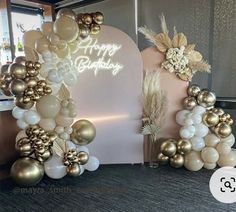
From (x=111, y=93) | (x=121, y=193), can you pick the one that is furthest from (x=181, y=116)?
(x=121, y=193)

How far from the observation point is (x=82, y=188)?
8.34 feet

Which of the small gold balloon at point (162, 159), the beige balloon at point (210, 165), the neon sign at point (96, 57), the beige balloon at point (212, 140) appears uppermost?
the neon sign at point (96, 57)

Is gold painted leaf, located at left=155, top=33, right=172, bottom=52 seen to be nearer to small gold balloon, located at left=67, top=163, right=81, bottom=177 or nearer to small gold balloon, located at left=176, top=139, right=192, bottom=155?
small gold balloon, located at left=176, top=139, right=192, bottom=155

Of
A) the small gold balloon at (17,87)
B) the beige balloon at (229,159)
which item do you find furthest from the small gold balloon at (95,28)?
the beige balloon at (229,159)

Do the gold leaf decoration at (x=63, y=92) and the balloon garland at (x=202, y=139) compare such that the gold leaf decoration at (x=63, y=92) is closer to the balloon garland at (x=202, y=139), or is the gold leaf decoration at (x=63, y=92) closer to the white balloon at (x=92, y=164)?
the white balloon at (x=92, y=164)

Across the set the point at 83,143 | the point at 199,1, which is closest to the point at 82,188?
the point at 83,143

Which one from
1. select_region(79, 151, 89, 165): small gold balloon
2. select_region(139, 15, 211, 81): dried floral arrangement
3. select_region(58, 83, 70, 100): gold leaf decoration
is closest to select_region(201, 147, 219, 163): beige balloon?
select_region(139, 15, 211, 81): dried floral arrangement

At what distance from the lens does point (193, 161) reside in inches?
112

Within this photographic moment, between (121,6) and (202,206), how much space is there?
357 centimetres

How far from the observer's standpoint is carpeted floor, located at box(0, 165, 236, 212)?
217 centimetres

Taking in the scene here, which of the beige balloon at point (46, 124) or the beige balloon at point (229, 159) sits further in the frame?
the beige balloon at point (229, 159)

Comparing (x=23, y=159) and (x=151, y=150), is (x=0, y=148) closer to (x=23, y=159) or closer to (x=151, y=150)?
(x=23, y=159)

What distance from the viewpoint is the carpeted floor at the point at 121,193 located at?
2.17 meters

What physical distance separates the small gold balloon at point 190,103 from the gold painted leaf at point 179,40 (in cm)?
66
